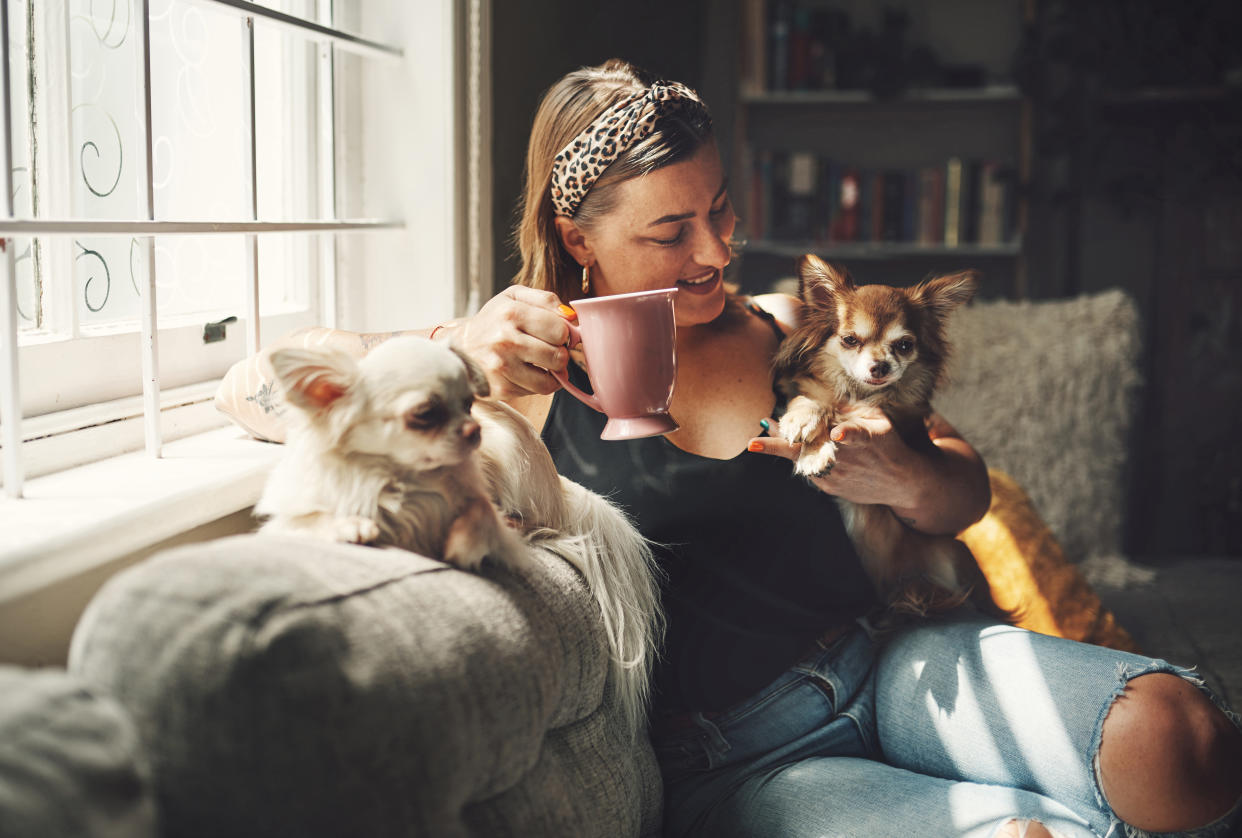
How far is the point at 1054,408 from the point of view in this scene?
2400mm

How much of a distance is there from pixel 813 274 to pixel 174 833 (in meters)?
0.87

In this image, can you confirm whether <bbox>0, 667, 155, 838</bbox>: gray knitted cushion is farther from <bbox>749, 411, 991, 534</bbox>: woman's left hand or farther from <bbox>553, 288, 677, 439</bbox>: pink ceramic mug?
<bbox>749, 411, 991, 534</bbox>: woman's left hand

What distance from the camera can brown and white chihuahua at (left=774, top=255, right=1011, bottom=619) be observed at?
3.55 ft

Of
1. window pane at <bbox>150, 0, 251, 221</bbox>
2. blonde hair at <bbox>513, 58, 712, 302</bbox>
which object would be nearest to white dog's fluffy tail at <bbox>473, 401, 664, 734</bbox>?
blonde hair at <bbox>513, 58, 712, 302</bbox>

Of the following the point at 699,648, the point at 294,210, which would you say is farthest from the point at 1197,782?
the point at 294,210

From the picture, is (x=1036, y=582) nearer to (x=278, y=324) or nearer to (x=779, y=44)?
(x=278, y=324)

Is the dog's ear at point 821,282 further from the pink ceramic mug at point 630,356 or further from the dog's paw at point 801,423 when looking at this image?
the pink ceramic mug at point 630,356

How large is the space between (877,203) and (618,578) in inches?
123

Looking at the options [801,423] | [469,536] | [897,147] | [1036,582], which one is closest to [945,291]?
[801,423]

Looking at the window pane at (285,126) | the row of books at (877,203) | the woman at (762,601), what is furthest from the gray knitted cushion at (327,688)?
the row of books at (877,203)

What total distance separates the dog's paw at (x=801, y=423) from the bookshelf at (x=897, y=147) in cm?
261

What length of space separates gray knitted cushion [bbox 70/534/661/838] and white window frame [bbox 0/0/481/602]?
0.24 metres

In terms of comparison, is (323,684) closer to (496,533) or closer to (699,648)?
(496,533)

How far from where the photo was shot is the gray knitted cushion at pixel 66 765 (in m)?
0.46
